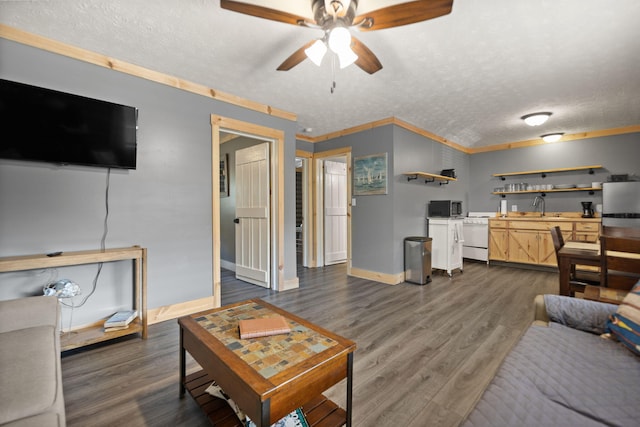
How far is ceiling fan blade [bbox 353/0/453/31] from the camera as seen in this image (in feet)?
4.77

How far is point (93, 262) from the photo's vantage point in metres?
2.18

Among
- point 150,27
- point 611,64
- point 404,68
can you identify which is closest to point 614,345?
point 404,68

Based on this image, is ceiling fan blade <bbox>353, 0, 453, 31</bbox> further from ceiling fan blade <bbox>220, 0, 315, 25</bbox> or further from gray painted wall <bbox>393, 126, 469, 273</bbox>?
gray painted wall <bbox>393, 126, 469, 273</bbox>

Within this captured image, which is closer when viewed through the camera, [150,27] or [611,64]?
[150,27]

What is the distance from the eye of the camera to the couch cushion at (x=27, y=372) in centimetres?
93

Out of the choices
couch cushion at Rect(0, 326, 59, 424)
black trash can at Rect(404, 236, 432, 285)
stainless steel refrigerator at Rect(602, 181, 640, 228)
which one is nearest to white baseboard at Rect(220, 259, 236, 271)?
black trash can at Rect(404, 236, 432, 285)

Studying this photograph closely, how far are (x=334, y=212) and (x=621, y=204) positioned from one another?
4.65m

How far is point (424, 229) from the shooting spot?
4.81m

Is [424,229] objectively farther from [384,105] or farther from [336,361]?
[336,361]

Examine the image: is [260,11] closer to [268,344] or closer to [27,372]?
[268,344]

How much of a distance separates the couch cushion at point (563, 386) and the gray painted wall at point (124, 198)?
2.78 m

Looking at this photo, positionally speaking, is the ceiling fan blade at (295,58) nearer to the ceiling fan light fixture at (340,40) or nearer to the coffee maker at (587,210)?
the ceiling fan light fixture at (340,40)

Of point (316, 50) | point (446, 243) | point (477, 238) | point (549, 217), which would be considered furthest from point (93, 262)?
point (549, 217)

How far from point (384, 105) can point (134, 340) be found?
3.70 m
